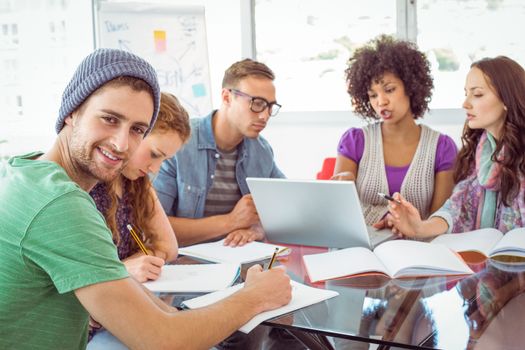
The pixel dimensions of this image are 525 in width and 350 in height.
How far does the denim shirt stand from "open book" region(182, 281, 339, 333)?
838 mm

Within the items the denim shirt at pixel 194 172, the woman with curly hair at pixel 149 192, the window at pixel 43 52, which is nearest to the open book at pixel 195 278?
the woman with curly hair at pixel 149 192

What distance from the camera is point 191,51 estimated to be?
12.4 feet

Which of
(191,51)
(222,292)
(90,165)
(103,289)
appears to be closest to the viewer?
(103,289)

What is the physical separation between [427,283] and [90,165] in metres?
0.80

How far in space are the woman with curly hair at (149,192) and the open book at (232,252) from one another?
2.9 inches

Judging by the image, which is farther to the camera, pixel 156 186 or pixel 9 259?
pixel 156 186

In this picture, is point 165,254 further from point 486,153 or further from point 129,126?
point 486,153

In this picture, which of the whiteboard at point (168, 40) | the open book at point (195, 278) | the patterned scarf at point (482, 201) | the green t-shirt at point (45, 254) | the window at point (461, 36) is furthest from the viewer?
the whiteboard at point (168, 40)

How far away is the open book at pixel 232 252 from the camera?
160 cm

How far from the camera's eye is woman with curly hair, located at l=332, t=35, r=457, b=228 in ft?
7.57

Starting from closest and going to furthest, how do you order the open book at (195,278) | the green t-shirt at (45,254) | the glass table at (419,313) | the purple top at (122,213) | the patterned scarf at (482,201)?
the green t-shirt at (45,254) → the glass table at (419,313) → the open book at (195,278) → the purple top at (122,213) → the patterned scarf at (482,201)

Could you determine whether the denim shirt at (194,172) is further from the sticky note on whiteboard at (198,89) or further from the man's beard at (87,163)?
the sticky note on whiteboard at (198,89)

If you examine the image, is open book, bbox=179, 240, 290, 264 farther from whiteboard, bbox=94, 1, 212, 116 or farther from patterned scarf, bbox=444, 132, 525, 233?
whiteboard, bbox=94, 1, 212, 116

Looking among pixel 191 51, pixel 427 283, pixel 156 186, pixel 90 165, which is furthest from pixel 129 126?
pixel 191 51
